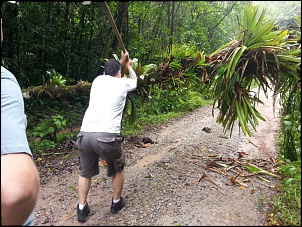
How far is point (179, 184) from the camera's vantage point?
362 centimetres

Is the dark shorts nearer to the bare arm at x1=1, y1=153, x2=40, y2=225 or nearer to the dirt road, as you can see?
the dirt road

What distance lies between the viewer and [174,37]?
11047mm

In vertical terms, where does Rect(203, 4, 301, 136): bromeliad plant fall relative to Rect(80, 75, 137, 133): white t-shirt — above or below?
above

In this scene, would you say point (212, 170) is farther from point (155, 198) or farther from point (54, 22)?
point (54, 22)

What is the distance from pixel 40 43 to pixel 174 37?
530cm

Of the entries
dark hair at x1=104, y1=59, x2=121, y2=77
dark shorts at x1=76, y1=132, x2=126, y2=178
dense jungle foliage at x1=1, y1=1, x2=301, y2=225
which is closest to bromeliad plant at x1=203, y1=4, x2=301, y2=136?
dense jungle foliage at x1=1, y1=1, x2=301, y2=225

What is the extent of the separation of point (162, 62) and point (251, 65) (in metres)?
1.74

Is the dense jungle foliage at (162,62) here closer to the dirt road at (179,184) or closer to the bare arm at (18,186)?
the dirt road at (179,184)

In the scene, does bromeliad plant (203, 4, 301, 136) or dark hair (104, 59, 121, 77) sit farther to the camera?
dark hair (104, 59, 121, 77)

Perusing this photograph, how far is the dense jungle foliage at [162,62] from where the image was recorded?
312 cm

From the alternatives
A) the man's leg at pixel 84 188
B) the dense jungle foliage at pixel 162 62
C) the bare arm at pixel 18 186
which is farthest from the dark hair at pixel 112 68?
the bare arm at pixel 18 186

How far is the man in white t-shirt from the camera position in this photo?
120 inches

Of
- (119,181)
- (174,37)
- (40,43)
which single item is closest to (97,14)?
(40,43)

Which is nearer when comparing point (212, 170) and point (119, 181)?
point (119, 181)
